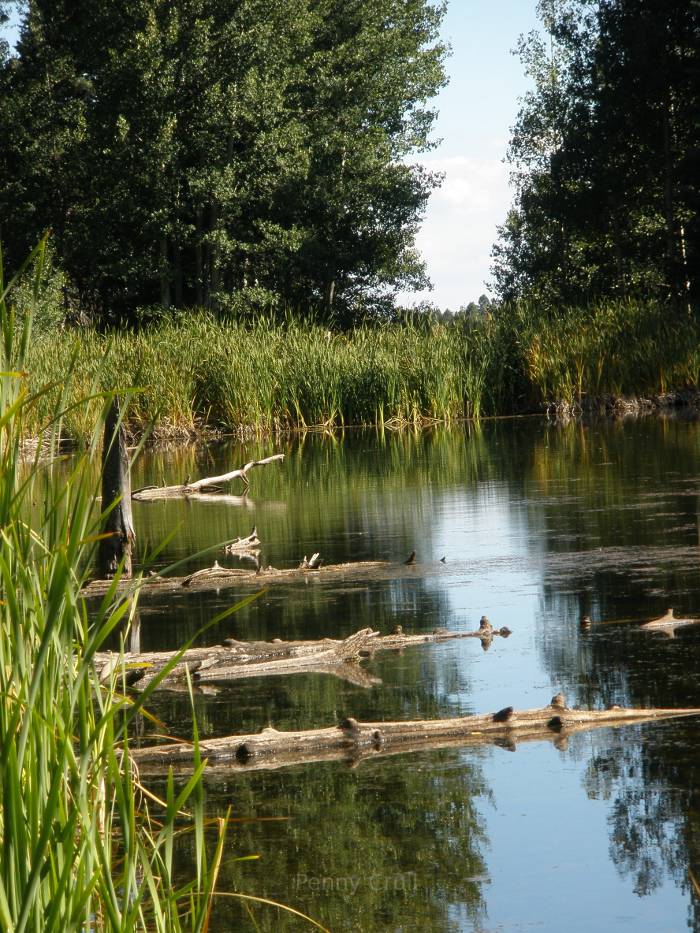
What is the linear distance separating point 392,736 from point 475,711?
455mm

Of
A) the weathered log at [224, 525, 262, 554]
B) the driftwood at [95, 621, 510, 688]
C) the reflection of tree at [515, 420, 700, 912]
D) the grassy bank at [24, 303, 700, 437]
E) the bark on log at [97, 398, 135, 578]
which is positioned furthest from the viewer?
the grassy bank at [24, 303, 700, 437]

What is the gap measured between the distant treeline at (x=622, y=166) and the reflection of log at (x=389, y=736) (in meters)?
27.7

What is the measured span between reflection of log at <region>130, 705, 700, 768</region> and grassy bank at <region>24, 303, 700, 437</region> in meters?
16.3

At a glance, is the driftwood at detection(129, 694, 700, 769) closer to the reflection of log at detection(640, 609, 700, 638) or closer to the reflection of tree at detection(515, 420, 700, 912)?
the reflection of tree at detection(515, 420, 700, 912)

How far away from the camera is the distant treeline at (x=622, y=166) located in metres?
33.2

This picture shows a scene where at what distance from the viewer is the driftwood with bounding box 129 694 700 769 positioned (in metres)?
4.16

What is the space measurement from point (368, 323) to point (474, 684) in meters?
32.7

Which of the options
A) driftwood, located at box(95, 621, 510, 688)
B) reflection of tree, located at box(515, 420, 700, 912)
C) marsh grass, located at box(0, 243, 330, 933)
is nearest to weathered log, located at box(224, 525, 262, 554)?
reflection of tree, located at box(515, 420, 700, 912)

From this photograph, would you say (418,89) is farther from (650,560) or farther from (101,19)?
(650,560)

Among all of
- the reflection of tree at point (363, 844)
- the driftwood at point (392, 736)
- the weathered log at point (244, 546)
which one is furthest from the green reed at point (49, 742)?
the weathered log at point (244, 546)

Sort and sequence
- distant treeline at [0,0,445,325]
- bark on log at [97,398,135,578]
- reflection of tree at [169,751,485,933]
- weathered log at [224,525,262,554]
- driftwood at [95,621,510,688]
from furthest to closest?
distant treeline at [0,0,445,325], weathered log at [224,525,262,554], bark on log at [97,398,135,578], driftwood at [95,621,510,688], reflection of tree at [169,751,485,933]

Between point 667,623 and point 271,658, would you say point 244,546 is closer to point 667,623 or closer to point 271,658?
point 271,658

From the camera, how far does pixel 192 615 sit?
6.70m

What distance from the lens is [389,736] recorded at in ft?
14.1
